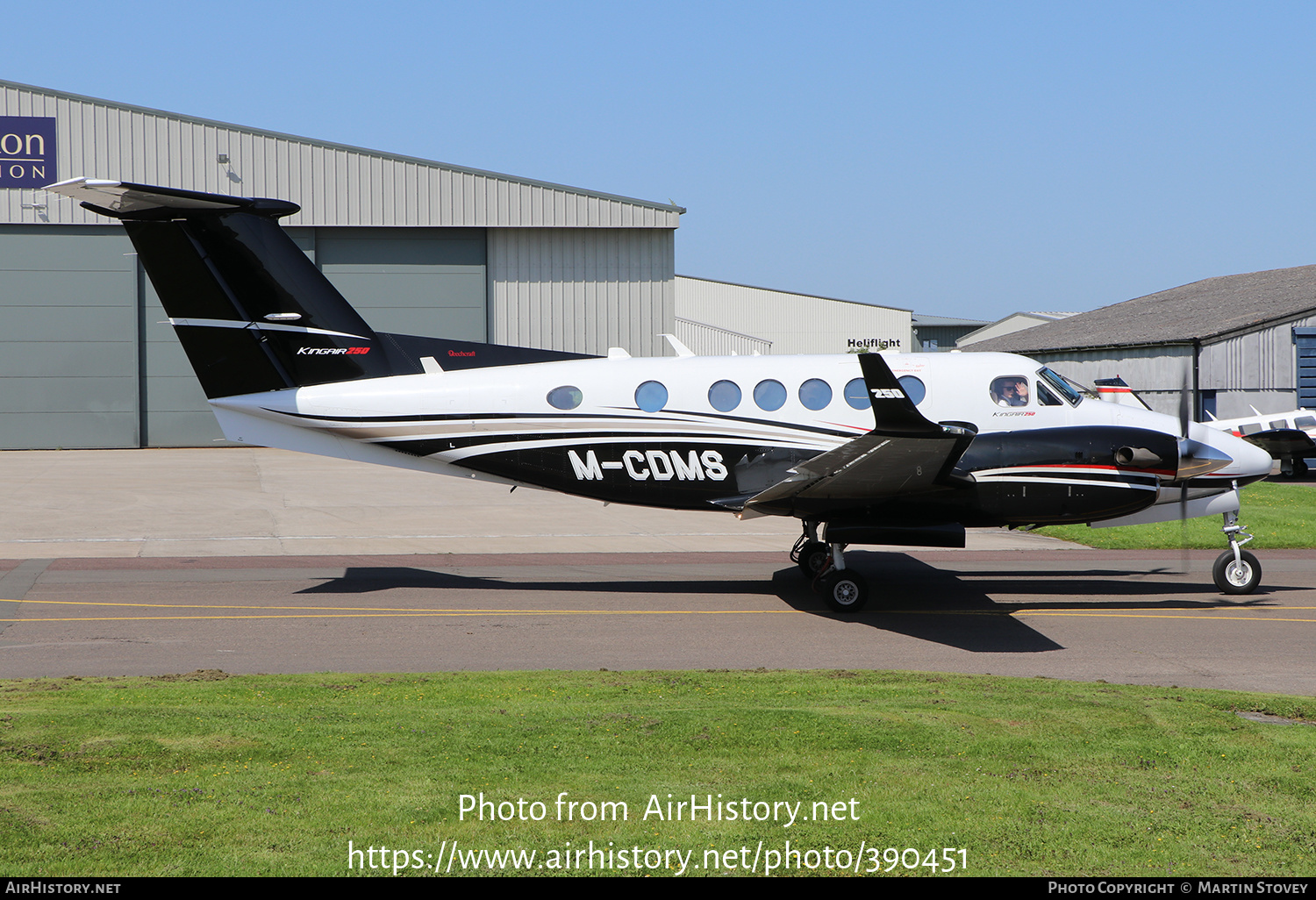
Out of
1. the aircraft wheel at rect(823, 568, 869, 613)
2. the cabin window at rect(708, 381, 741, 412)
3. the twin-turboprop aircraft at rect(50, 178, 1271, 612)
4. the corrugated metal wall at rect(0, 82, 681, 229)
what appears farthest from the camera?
the corrugated metal wall at rect(0, 82, 681, 229)

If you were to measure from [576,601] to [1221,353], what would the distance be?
26.1 metres

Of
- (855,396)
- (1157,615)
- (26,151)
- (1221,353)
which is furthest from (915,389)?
(26,151)

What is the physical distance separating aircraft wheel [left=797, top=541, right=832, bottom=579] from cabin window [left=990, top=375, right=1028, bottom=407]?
9.54 ft

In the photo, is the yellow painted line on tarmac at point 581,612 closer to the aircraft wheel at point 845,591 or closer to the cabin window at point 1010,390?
the aircraft wheel at point 845,591

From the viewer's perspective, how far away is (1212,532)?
65.9ft

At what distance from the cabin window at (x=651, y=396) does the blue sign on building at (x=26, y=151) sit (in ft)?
99.4

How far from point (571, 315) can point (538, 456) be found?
2530cm

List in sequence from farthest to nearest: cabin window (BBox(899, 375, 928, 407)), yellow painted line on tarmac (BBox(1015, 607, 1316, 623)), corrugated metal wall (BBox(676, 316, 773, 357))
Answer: corrugated metal wall (BBox(676, 316, 773, 357)) < cabin window (BBox(899, 375, 928, 407)) < yellow painted line on tarmac (BBox(1015, 607, 1316, 623))

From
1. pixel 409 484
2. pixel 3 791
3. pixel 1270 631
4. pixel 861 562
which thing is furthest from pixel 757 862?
pixel 409 484

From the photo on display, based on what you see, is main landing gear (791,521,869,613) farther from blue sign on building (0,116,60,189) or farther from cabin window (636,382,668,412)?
blue sign on building (0,116,60,189)

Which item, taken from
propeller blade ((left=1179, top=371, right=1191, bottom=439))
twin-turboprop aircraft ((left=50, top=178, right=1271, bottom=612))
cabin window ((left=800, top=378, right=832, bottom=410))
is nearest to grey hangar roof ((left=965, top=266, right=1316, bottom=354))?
propeller blade ((left=1179, top=371, right=1191, bottom=439))

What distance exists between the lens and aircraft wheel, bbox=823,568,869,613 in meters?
12.7
